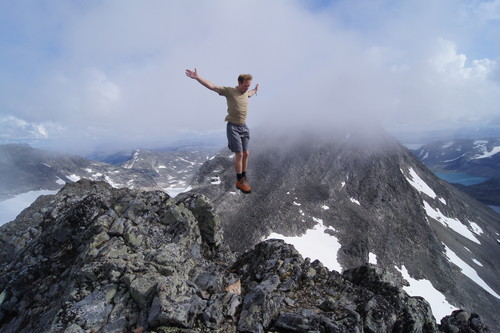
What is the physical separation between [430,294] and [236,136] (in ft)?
320

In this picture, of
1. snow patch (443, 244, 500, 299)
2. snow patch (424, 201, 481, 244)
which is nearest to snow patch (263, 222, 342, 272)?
snow patch (443, 244, 500, 299)

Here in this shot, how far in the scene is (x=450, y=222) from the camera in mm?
138625

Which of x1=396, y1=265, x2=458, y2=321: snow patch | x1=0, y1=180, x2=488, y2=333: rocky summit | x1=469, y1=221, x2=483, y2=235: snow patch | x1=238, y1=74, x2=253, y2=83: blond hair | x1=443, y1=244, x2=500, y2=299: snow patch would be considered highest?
x1=238, y1=74, x2=253, y2=83: blond hair

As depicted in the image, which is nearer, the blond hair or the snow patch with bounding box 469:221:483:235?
the blond hair

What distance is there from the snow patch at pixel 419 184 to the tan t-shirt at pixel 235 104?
16677cm

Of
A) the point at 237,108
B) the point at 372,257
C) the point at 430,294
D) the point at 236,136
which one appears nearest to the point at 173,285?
the point at 236,136

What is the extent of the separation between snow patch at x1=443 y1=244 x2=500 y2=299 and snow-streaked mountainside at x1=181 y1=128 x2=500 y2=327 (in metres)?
0.45

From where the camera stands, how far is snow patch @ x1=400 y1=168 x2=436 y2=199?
152m

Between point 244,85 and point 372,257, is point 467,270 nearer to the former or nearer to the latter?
point 372,257

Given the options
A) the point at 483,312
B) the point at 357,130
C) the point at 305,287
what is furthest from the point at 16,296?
the point at 357,130

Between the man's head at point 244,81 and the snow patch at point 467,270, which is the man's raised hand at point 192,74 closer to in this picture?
the man's head at point 244,81

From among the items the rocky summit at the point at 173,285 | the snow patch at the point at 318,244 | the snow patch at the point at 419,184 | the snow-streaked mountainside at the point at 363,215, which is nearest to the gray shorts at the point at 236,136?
the rocky summit at the point at 173,285

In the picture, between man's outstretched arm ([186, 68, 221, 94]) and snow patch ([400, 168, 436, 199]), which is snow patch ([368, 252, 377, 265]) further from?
man's outstretched arm ([186, 68, 221, 94])

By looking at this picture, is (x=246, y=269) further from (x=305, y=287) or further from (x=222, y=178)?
(x=222, y=178)
